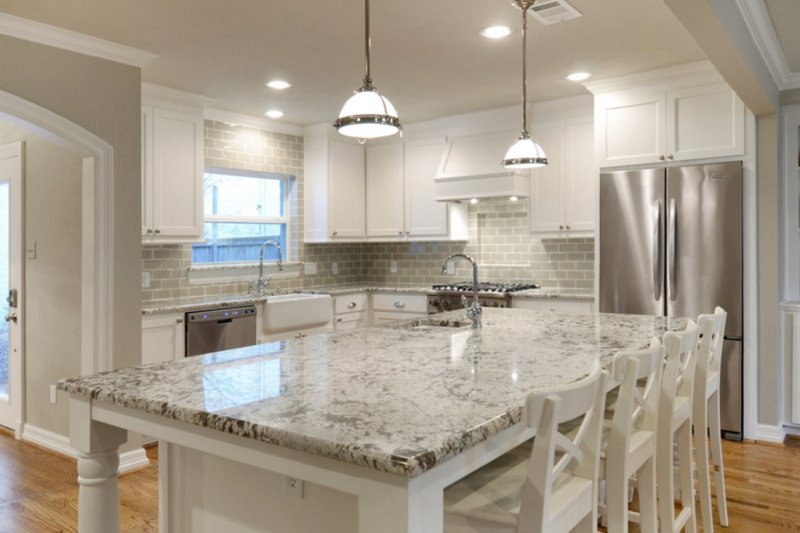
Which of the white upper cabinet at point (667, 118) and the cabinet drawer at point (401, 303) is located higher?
the white upper cabinet at point (667, 118)

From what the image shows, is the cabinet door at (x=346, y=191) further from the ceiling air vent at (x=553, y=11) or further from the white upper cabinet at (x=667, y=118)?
the ceiling air vent at (x=553, y=11)

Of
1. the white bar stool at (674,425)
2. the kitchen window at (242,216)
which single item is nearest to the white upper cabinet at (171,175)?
the kitchen window at (242,216)

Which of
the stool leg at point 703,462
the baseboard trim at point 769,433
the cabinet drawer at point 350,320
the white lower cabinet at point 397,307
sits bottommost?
the baseboard trim at point 769,433

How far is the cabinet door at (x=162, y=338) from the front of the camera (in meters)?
4.05

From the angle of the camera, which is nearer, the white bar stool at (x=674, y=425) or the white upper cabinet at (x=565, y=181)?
the white bar stool at (x=674, y=425)

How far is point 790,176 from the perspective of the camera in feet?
14.0

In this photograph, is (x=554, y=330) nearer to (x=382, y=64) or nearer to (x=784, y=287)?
(x=382, y=64)

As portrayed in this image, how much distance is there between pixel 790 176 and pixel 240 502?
425 centimetres

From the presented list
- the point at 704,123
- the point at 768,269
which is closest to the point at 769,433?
the point at 768,269

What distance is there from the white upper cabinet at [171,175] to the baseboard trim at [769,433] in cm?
428

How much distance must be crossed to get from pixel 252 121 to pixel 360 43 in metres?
2.16

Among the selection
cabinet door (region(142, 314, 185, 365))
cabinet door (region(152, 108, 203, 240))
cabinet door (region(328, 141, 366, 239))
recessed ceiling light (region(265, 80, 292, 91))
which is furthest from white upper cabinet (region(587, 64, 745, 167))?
cabinet door (region(142, 314, 185, 365))

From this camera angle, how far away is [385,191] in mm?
6176

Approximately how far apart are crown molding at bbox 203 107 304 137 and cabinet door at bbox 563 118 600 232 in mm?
2541
